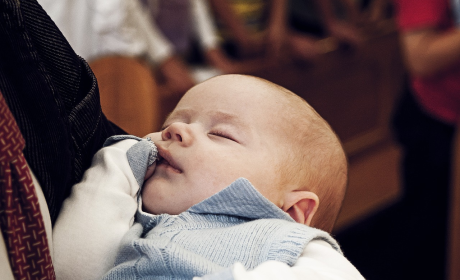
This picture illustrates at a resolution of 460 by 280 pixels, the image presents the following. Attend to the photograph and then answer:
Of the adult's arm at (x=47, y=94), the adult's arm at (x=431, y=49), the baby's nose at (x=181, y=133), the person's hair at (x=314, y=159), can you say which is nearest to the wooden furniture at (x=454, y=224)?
the adult's arm at (x=431, y=49)

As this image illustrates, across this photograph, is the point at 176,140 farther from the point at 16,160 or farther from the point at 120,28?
the point at 120,28

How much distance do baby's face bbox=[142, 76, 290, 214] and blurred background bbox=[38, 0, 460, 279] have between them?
0.24m

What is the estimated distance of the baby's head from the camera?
68 centimetres

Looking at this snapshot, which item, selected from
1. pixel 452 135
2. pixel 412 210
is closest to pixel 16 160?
pixel 452 135

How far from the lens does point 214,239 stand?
2.05ft

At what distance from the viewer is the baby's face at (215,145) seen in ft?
2.22

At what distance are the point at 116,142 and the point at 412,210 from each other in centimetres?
150

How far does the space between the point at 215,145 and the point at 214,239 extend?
14 centimetres

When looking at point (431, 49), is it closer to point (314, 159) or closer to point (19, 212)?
point (314, 159)

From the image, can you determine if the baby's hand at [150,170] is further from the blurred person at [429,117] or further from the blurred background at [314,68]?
the blurred person at [429,117]

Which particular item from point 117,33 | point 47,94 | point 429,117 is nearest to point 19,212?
point 47,94

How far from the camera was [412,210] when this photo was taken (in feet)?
6.29

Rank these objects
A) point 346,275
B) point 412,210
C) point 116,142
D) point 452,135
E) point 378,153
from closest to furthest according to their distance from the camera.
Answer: point 346,275
point 116,142
point 452,135
point 412,210
point 378,153

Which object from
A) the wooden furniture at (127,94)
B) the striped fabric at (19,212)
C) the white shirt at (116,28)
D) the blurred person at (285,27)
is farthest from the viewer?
the blurred person at (285,27)
